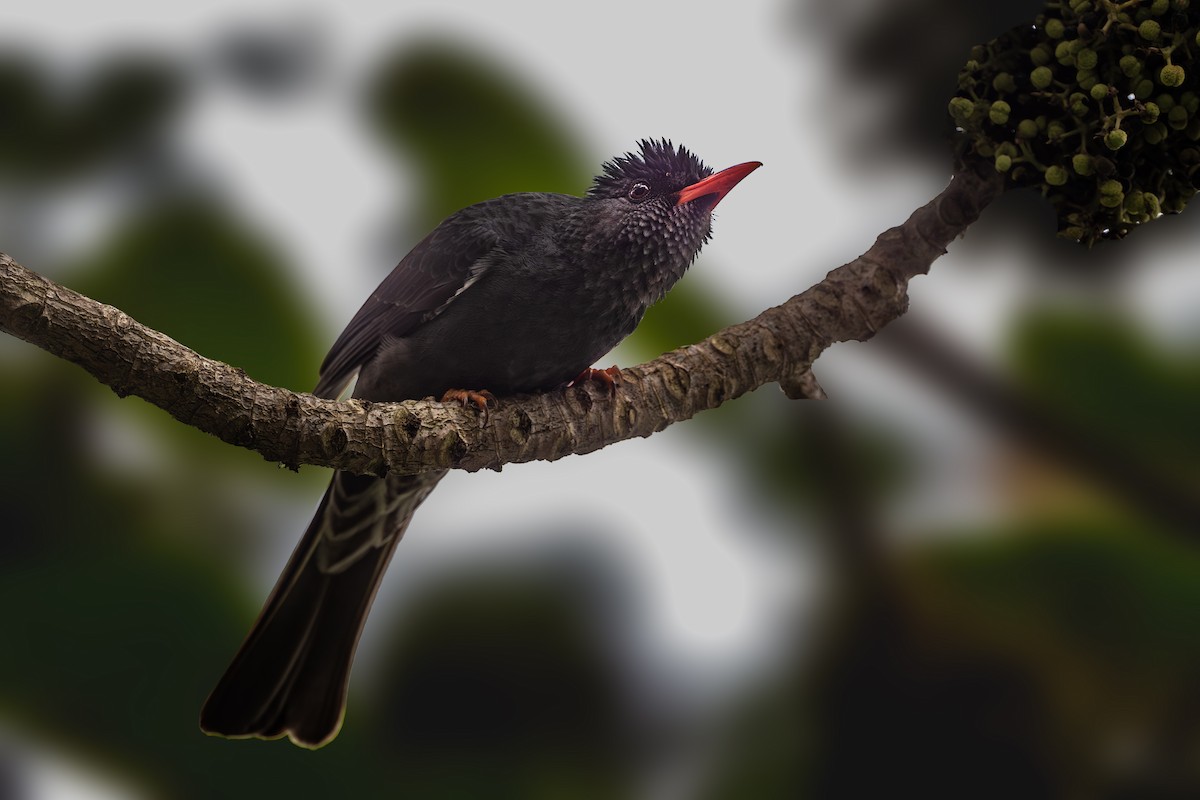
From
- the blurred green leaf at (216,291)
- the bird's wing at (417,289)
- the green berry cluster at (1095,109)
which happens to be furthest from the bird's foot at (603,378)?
the blurred green leaf at (216,291)

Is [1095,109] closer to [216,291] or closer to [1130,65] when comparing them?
[1130,65]

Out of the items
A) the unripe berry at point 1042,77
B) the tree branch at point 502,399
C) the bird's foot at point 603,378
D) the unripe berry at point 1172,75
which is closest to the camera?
the tree branch at point 502,399

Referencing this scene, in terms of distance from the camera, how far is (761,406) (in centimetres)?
269

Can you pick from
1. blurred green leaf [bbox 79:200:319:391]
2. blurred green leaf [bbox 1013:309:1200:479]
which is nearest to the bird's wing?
blurred green leaf [bbox 79:200:319:391]

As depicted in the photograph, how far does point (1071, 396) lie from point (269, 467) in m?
2.00

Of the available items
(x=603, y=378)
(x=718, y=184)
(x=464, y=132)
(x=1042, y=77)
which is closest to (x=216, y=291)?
(x=464, y=132)

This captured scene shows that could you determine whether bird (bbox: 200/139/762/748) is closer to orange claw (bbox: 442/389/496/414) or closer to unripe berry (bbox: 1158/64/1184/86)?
orange claw (bbox: 442/389/496/414)

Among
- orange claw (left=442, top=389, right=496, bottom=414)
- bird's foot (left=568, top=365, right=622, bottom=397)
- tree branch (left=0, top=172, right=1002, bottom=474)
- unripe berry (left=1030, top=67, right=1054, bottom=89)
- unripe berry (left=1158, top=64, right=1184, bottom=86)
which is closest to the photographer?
tree branch (left=0, top=172, right=1002, bottom=474)

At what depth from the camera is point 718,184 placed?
1.99 meters

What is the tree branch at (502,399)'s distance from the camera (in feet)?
4.89

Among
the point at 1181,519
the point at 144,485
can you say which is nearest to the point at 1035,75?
the point at 1181,519

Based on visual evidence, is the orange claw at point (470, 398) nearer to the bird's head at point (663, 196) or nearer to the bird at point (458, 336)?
the bird at point (458, 336)

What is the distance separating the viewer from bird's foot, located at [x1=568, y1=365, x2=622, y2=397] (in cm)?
199

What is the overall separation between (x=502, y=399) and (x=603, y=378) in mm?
197
